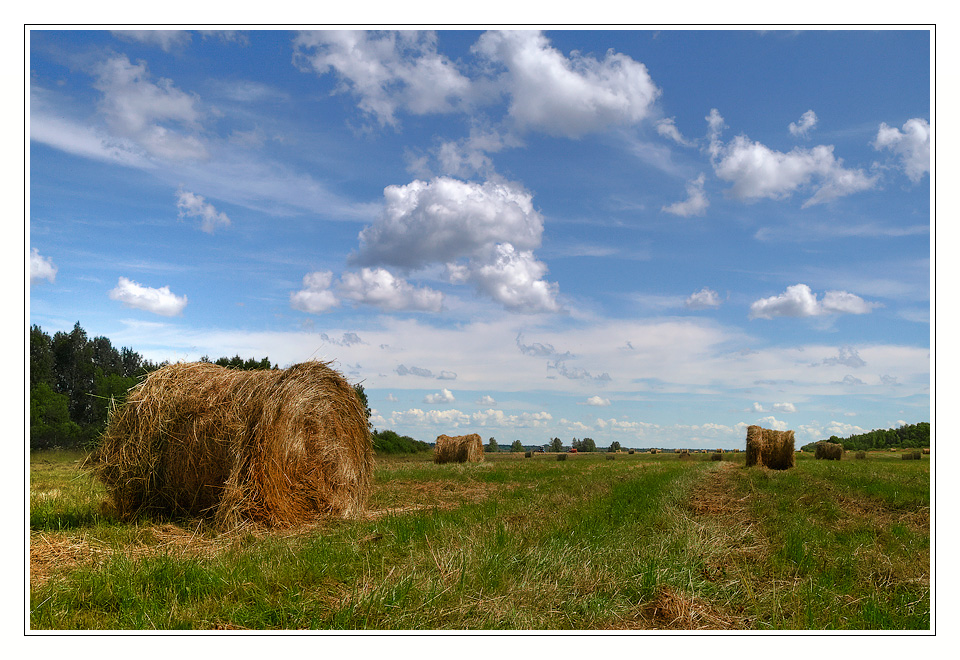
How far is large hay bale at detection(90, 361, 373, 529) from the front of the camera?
28.7 ft

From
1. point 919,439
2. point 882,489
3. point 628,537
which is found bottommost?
point 919,439

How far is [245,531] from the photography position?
812 cm

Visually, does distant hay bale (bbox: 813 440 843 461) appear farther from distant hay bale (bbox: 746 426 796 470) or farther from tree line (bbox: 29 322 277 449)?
tree line (bbox: 29 322 277 449)

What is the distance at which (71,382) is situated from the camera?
150 feet

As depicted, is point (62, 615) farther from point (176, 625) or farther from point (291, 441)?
point (291, 441)

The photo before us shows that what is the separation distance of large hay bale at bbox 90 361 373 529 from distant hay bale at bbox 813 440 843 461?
3103cm

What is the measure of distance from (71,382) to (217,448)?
1808 inches

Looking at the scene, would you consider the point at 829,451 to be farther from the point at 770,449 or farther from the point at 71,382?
the point at 71,382

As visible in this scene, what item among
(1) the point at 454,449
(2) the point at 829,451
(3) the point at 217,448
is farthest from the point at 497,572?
(2) the point at 829,451

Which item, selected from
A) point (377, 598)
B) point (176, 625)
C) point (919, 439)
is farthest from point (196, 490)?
point (919, 439)

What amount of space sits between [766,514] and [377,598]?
7.59 metres

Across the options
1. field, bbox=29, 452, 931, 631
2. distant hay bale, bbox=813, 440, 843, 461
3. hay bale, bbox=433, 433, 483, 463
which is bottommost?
distant hay bale, bbox=813, 440, 843, 461

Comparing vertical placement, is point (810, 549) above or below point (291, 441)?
below

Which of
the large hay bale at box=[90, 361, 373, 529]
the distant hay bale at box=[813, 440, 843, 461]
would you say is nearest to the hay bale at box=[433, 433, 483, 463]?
the large hay bale at box=[90, 361, 373, 529]
